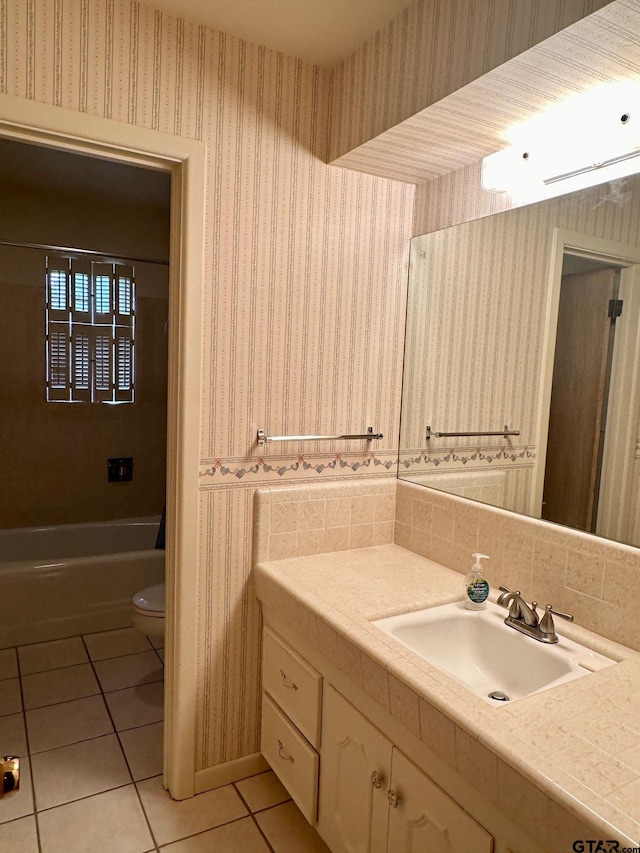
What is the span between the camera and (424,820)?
1.22 metres

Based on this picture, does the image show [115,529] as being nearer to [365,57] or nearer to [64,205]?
[64,205]

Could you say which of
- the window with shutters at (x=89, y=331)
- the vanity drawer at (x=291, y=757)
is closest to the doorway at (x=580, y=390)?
the vanity drawer at (x=291, y=757)

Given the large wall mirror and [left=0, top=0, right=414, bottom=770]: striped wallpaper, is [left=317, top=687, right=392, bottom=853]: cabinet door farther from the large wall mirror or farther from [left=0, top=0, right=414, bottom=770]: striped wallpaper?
the large wall mirror

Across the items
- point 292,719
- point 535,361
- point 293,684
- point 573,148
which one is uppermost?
point 573,148

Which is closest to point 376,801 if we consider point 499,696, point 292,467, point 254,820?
point 499,696

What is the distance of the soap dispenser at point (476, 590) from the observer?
1596 millimetres

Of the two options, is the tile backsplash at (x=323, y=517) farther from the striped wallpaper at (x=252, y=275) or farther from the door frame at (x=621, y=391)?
the door frame at (x=621, y=391)

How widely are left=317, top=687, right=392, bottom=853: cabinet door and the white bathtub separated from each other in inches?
72.0

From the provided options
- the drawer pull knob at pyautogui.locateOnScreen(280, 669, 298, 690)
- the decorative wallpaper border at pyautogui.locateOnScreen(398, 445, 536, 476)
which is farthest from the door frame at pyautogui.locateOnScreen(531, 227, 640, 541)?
the drawer pull knob at pyautogui.locateOnScreen(280, 669, 298, 690)

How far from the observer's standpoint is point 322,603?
63.0 inches

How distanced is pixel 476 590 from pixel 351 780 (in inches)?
23.2

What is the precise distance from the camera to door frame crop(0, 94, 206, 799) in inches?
61.8

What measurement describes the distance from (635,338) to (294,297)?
103 cm

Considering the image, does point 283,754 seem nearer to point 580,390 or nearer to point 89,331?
point 580,390
